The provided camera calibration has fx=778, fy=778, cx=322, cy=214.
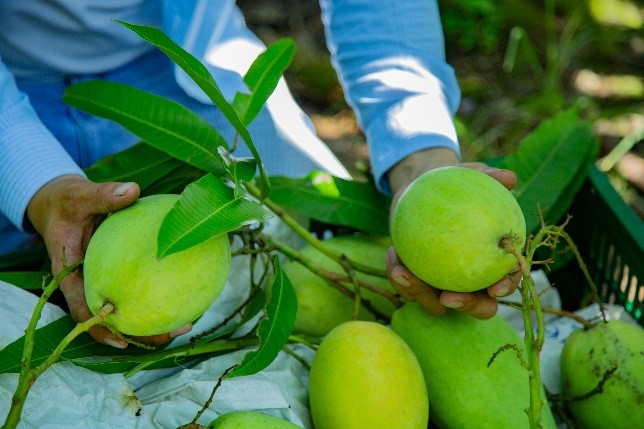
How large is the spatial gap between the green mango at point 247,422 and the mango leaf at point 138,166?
1.32 ft

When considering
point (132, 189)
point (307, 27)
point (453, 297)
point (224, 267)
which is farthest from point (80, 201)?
point (307, 27)

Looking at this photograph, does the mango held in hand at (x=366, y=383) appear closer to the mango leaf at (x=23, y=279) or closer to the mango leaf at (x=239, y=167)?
the mango leaf at (x=239, y=167)

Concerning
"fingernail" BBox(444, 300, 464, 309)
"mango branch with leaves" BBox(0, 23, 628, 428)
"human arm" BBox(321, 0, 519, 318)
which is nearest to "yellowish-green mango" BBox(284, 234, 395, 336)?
"mango branch with leaves" BBox(0, 23, 628, 428)

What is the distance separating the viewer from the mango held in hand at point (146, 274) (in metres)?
0.80

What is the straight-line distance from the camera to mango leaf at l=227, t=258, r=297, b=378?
3.07 ft

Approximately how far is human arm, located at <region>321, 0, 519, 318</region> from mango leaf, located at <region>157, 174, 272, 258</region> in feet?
1.18

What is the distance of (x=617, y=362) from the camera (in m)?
1.08

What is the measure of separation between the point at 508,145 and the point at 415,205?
1676mm

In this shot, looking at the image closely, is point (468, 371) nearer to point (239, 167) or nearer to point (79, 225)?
point (239, 167)

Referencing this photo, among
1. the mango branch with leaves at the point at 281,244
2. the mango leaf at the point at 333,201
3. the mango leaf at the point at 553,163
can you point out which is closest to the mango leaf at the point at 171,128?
the mango branch with leaves at the point at 281,244

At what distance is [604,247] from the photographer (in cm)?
140

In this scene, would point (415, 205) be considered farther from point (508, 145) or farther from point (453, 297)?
point (508, 145)

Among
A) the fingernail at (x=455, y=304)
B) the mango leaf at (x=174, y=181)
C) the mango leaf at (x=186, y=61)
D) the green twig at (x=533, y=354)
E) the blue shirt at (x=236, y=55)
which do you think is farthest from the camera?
the blue shirt at (x=236, y=55)

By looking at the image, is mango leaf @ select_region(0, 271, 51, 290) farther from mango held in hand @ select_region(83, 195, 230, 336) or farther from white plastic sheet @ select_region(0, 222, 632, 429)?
mango held in hand @ select_region(83, 195, 230, 336)
